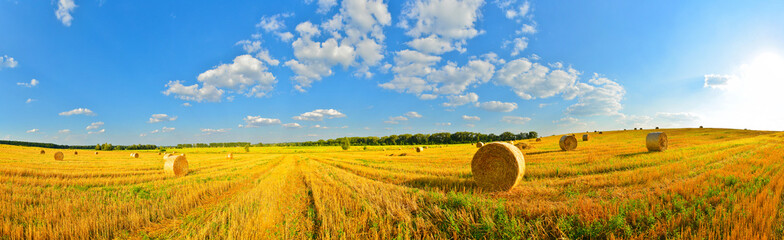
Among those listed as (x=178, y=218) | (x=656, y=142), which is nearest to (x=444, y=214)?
(x=178, y=218)

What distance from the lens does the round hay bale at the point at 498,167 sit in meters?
8.94

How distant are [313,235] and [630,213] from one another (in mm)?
5504

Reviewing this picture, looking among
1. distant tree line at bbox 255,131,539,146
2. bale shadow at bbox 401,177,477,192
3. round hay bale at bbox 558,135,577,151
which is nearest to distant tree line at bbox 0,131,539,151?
distant tree line at bbox 255,131,539,146

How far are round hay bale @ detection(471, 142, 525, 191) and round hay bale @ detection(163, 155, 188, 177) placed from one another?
17.2 metres

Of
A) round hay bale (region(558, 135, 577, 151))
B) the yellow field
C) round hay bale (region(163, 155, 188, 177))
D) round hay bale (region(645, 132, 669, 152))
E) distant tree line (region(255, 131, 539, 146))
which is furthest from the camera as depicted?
distant tree line (region(255, 131, 539, 146))

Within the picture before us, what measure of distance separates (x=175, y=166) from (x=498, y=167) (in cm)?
1820

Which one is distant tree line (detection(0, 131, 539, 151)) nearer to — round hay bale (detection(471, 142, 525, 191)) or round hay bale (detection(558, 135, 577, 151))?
round hay bale (detection(558, 135, 577, 151))

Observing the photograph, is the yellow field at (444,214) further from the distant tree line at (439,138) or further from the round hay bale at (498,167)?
the distant tree line at (439,138)

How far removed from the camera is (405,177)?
35.4 feet

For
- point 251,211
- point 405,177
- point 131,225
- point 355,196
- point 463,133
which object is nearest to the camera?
point 131,225

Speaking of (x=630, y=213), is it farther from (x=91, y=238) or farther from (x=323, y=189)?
(x=91, y=238)

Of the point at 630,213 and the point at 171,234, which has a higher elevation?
the point at 630,213

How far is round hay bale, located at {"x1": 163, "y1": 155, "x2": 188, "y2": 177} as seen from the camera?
52.6 feet

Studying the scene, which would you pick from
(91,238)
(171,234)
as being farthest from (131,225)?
(171,234)
